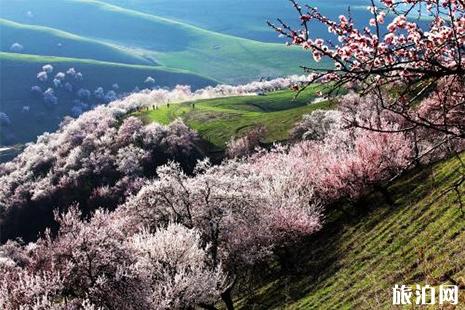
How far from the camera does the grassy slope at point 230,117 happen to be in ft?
483

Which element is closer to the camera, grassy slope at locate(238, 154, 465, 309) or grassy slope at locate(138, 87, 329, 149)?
grassy slope at locate(238, 154, 465, 309)

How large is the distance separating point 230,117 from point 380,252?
135 m

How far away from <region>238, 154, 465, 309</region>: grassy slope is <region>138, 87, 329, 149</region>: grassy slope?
298 feet

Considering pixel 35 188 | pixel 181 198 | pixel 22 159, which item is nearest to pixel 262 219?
pixel 181 198

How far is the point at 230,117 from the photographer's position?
16825 centimetres

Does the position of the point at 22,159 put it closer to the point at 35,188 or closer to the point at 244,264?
the point at 35,188

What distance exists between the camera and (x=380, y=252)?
34781mm

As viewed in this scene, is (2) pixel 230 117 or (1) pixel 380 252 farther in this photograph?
(2) pixel 230 117

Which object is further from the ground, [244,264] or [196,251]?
[196,251]

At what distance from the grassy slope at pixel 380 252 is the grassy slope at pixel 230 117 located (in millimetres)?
90945

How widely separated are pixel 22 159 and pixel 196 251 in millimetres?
135995

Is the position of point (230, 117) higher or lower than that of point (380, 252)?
higher

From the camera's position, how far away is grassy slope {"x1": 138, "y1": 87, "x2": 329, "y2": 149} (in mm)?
147350

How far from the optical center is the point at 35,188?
131m
